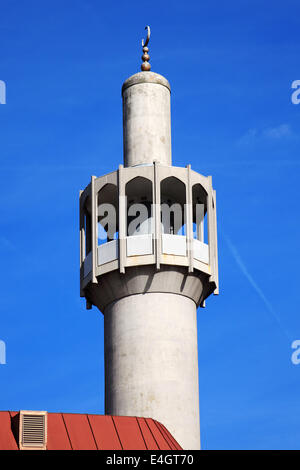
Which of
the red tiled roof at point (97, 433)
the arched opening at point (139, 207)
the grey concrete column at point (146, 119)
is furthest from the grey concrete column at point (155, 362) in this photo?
the grey concrete column at point (146, 119)

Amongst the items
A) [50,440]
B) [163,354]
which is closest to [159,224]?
[163,354]

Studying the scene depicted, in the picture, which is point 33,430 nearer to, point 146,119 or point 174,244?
point 174,244

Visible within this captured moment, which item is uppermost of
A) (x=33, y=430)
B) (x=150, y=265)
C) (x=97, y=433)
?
(x=150, y=265)

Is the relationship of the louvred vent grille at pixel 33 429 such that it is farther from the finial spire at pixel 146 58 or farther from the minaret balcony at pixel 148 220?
the finial spire at pixel 146 58

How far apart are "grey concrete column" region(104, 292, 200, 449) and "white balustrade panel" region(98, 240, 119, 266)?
86.9 inches

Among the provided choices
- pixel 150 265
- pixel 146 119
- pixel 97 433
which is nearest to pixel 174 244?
pixel 150 265

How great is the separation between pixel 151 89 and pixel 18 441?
22.0 metres

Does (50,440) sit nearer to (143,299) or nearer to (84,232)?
(143,299)

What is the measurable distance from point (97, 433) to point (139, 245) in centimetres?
1110

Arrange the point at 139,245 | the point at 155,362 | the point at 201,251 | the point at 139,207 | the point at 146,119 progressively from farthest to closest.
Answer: the point at 146,119 < the point at 139,207 < the point at 201,251 < the point at 139,245 < the point at 155,362

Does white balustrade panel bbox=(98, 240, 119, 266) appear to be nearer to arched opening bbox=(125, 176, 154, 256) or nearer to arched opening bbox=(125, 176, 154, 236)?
arched opening bbox=(125, 176, 154, 256)

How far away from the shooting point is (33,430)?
5303 cm
